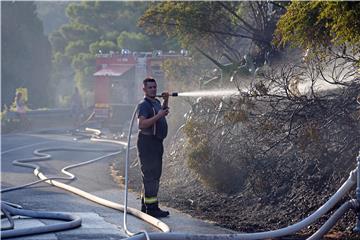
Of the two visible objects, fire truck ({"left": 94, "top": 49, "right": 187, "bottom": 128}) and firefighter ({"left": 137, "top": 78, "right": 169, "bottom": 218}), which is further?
fire truck ({"left": 94, "top": 49, "right": 187, "bottom": 128})

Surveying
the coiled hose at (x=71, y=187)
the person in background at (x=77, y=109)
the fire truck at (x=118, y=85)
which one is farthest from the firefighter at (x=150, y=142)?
the person in background at (x=77, y=109)

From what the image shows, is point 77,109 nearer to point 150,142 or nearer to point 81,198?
point 81,198

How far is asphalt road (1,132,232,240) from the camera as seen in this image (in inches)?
299

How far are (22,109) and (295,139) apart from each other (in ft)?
67.5

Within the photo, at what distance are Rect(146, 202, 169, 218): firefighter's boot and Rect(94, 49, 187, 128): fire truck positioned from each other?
738 inches

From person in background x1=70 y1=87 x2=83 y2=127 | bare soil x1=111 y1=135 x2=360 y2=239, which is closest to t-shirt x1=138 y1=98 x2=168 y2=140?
bare soil x1=111 y1=135 x2=360 y2=239

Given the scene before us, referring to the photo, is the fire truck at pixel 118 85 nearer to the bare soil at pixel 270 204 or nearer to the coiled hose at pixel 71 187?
the coiled hose at pixel 71 187

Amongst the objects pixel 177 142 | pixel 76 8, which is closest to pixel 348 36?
pixel 177 142

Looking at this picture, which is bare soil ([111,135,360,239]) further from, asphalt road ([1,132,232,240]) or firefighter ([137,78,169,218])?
firefighter ([137,78,169,218])

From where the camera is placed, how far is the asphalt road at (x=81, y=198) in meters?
7.59

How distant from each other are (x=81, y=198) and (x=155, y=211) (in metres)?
1.95

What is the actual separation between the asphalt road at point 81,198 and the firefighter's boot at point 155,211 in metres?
0.11

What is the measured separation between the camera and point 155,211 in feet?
28.2

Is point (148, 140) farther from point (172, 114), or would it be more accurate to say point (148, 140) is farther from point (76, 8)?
point (76, 8)
